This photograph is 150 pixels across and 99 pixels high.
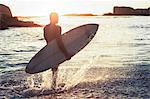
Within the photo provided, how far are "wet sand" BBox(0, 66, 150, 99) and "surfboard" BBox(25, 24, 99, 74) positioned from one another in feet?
2.48

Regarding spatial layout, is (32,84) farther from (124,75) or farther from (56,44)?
(124,75)

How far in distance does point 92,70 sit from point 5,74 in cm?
360

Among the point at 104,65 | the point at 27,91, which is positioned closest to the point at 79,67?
the point at 104,65

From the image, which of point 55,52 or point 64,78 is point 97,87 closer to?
point 55,52

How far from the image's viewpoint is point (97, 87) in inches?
507

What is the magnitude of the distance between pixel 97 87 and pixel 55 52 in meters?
2.04

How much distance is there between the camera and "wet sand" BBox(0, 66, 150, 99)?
11820 millimetres

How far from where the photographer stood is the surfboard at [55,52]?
529 inches

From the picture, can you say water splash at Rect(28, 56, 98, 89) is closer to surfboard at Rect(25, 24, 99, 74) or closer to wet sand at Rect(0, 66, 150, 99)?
wet sand at Rect(0, 66, 150, 99)

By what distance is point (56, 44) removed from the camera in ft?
43.3

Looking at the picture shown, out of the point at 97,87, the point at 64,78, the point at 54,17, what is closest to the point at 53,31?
the point at 54,17

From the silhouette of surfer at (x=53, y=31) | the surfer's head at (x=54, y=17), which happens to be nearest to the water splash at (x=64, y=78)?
the silhouette of surfer at (x=53, y=31)

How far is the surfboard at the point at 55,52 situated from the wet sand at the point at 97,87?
0.76 m

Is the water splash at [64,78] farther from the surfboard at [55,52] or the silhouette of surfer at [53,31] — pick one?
the silhouette of surfer at [53,31]
